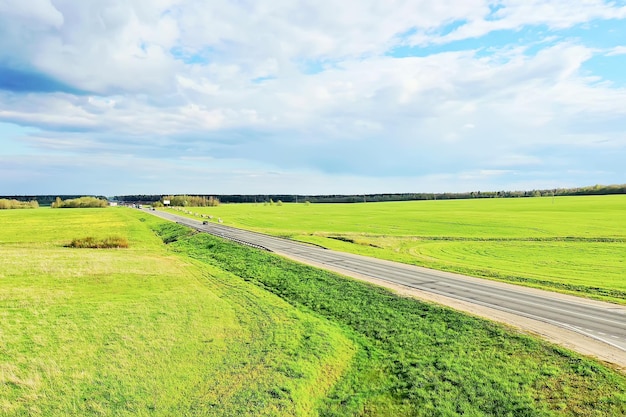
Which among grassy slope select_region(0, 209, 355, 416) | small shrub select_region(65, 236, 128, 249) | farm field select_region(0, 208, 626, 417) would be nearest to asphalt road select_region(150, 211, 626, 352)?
farm field select_region(0, 208, 626, 417)

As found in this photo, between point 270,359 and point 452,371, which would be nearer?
point 452,371

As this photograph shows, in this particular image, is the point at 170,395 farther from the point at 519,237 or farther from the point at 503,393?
the point at 519,237

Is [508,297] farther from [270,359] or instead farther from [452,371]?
[270,359]

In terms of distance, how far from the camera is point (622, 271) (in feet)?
137

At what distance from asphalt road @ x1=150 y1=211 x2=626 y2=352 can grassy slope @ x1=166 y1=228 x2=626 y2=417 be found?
15.5 feet

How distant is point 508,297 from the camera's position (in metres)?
31.6

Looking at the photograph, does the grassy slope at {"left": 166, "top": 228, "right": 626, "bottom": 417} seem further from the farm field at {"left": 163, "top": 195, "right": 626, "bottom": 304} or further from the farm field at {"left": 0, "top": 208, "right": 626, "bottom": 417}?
the farm field at {"left": 163, "top": 195, "right": 626, "bottom": 304}

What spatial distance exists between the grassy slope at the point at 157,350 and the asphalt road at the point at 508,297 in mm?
13353

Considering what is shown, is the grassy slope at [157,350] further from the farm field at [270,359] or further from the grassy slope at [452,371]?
the grassy slope at [452,371]

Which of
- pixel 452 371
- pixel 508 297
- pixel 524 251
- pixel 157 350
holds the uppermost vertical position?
pixel 157 350

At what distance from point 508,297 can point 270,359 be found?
21.8m

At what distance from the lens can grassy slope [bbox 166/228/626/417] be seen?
16.5 metres

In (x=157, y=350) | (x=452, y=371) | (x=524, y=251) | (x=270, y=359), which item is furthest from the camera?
(x=524, y=251)

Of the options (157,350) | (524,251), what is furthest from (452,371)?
(524,251)
